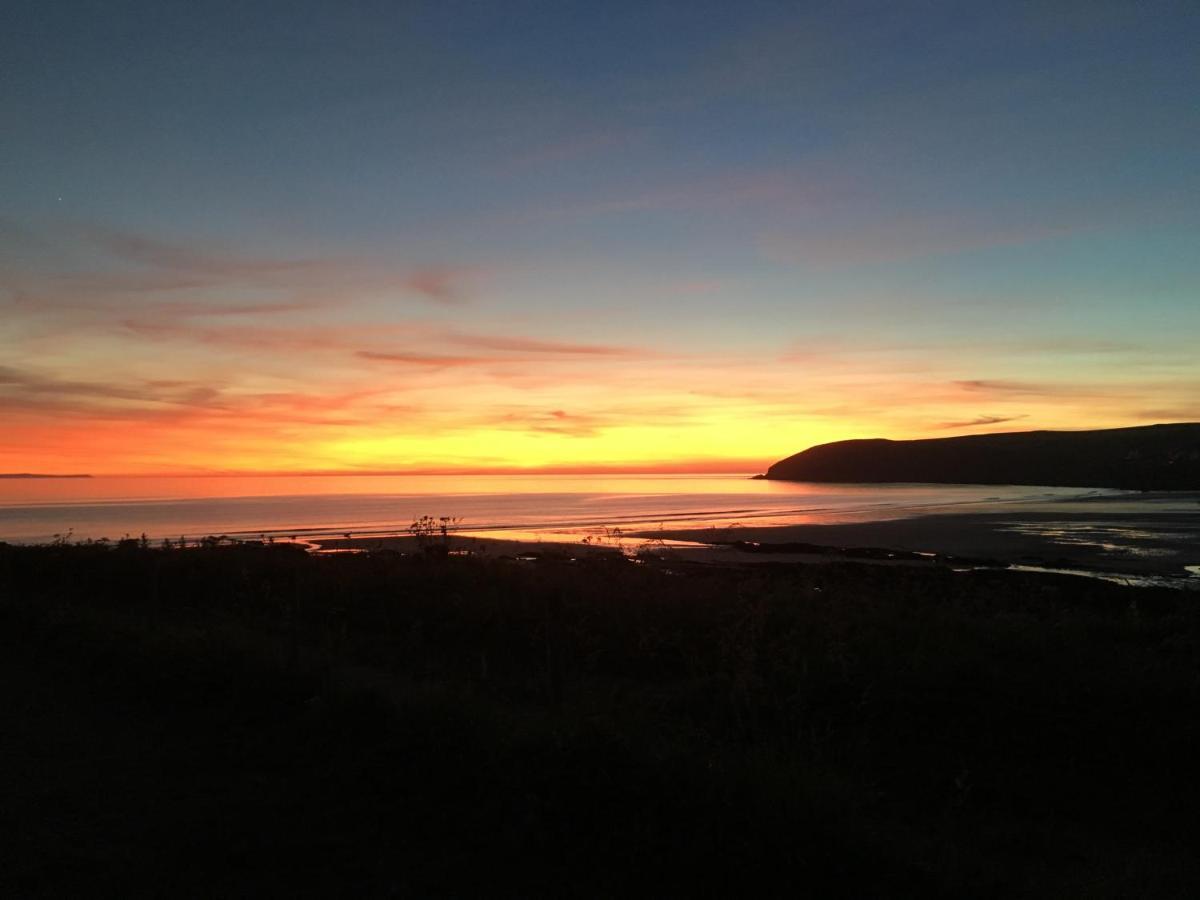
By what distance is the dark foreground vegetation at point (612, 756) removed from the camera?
489 cm

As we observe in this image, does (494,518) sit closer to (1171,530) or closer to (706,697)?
(1171,530)

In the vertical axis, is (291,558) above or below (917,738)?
above

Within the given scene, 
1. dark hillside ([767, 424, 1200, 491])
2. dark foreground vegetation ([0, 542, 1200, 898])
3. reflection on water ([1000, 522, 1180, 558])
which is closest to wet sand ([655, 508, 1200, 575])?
reflection on water ([1000, 522, 1180, 558])

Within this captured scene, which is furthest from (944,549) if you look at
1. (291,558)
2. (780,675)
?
(780,675)

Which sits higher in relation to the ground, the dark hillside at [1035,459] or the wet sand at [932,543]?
the dark hillside at [1035,459]

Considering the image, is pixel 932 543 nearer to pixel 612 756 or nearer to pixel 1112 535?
pixel 1112 535

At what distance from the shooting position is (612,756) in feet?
19.0

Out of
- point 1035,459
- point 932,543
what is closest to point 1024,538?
point 932,543

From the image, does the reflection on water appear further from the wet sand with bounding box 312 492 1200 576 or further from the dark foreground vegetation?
the dark foreground vegetation

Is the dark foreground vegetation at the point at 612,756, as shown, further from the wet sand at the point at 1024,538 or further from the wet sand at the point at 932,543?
the wet sand at the point at 1024,538

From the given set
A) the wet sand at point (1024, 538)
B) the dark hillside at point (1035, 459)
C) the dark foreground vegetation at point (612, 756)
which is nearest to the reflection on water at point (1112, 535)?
the wet sand at point (1024, 538)

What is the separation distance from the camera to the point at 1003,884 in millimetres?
4789

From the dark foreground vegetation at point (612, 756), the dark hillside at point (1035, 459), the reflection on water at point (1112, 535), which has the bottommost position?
the reflection on water at point (1112, 535)

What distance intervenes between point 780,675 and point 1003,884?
13.3 ft
